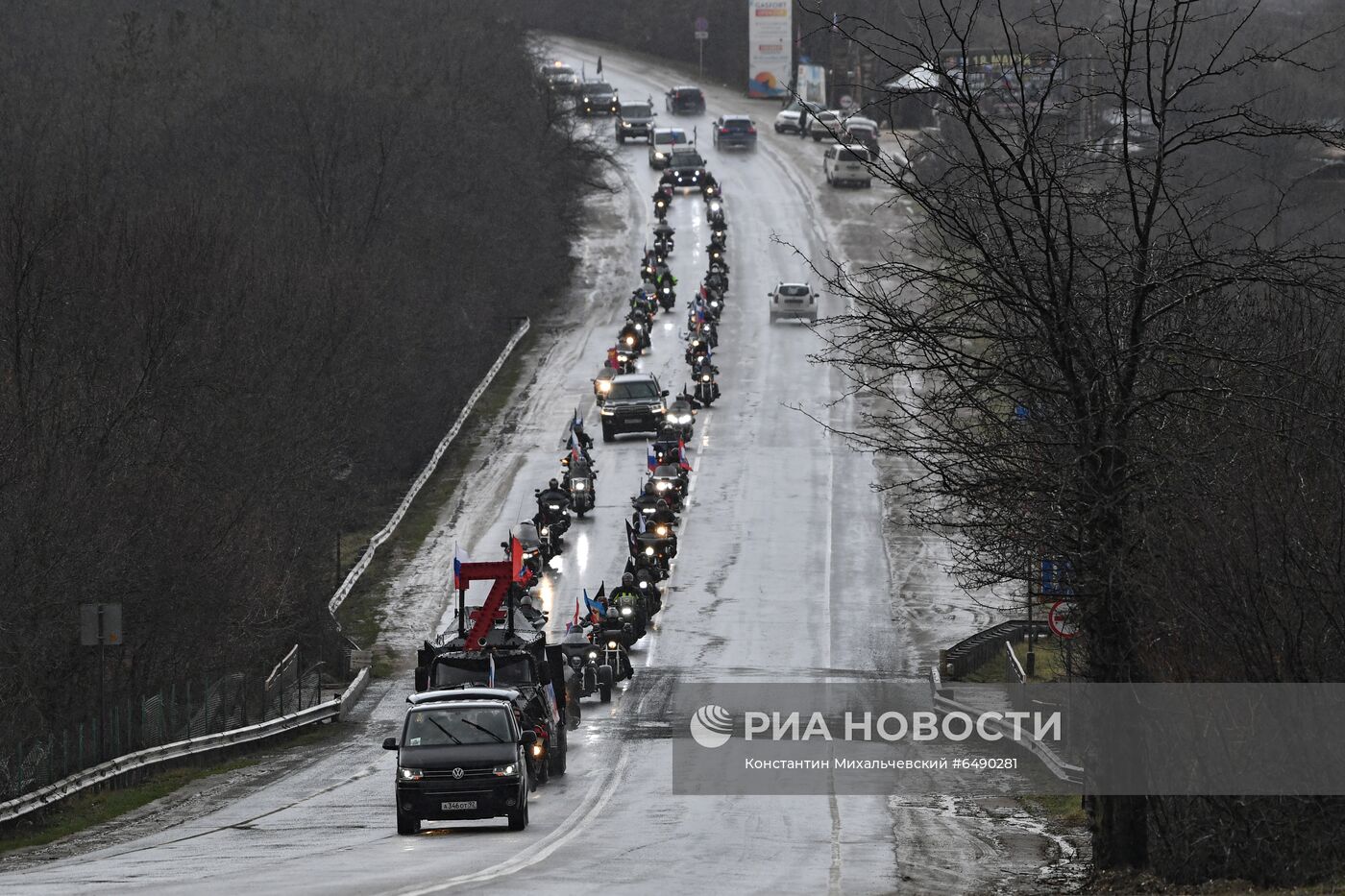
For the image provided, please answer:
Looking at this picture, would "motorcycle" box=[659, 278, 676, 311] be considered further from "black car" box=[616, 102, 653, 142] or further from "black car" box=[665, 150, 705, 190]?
"black car" box=[616, 102, 653, 142]

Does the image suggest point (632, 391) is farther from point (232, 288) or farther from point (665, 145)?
point (665, 145)

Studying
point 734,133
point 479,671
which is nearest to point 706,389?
point 479,671

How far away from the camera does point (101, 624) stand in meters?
29.0

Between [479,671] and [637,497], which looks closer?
[479,671]

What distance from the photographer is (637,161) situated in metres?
114

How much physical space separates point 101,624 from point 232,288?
30869 millimetres

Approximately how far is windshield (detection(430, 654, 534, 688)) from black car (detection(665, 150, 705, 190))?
78240 millimetres

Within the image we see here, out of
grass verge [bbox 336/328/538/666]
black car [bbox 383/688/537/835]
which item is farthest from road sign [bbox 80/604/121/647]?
grass verge [bbox 336/328/538/666]

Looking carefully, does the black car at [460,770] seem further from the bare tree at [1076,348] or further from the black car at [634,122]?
the black car at [634,122]

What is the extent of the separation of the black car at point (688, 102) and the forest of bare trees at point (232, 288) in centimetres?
1265

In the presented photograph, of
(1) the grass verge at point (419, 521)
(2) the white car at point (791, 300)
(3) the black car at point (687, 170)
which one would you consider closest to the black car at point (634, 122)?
(3) the black car at point (687, 170)

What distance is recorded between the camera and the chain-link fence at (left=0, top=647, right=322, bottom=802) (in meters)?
26.3

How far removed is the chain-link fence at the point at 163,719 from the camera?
86.3ft

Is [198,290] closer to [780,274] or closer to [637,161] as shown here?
[780,274]
